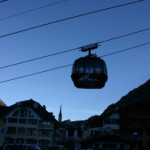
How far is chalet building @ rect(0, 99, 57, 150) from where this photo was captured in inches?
2057

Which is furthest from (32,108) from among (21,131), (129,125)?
(129,125)

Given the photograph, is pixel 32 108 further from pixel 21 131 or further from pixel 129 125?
pixel 129 125

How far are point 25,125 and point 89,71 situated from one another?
50.8m

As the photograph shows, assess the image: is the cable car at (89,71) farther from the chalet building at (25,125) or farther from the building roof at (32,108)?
the building roof at (32,108)

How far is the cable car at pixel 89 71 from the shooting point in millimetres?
6133

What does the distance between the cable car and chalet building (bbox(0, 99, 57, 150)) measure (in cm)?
4985

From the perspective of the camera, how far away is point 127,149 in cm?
4478

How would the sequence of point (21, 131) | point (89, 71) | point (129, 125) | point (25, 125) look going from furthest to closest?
point (25, 125) < point (21, 131) < point (129, 125) < point (89, 71)

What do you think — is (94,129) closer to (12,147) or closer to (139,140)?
(139,140)

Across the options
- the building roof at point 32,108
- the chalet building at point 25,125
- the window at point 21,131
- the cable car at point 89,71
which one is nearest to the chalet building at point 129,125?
the chalet building at point 25,125

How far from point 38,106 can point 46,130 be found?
22.6 feet

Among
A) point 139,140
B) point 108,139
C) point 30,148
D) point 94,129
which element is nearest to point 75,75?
point 30,148

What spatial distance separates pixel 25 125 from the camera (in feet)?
175

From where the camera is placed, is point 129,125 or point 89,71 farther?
point 129,125
